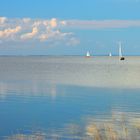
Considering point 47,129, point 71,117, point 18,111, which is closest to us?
point 47,129

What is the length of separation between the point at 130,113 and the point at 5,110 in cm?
898

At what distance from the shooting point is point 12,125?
82.5ft

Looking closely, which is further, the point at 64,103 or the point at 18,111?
the point at 64,103

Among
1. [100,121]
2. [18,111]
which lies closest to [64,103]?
[18,111]

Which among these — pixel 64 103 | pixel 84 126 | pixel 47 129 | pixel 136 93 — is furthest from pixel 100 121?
pixel 136 93

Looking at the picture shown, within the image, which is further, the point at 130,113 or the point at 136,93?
the point at 136,93

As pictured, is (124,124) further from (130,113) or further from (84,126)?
(130,113)

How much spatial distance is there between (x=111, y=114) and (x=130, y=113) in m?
1.32

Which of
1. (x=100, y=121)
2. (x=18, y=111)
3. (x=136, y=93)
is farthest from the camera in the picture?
(x=136, y=93)

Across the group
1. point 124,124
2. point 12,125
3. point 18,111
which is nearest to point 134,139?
point 124,124

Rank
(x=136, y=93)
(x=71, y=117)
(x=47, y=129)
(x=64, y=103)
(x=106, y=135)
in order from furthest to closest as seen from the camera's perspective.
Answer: (x=136, y=93)
(x=64, y=103)
(x=71, y=117)
(x=47, y=129)
(x=106, y=135)

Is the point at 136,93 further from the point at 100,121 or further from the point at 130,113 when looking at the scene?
the point at 100,121

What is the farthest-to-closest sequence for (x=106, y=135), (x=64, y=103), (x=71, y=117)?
(x=64, y=103), (x=71, y=117), (x=106, y=135)

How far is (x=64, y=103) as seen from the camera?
36125 millimetres
